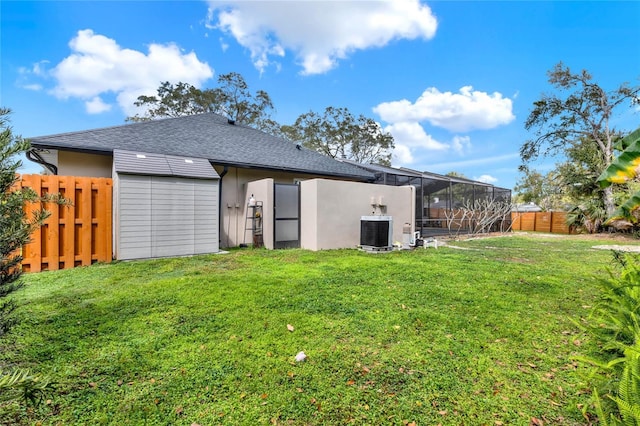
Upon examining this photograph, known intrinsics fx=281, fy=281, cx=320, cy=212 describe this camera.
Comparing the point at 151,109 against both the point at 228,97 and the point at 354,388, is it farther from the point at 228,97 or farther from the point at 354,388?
the point at 354,388

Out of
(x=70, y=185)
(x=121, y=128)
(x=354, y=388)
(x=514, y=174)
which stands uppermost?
(x=514, y=174)

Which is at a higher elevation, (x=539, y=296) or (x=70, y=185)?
(x=70, y=185)

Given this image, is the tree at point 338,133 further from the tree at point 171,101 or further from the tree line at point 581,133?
the tree line at point 581,133

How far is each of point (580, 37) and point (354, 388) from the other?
12.8m

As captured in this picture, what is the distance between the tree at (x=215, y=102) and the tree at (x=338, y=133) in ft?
12.1

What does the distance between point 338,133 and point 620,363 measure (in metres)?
28.9

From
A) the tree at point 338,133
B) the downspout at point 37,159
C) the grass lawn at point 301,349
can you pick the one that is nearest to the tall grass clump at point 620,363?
the grass lawn at point 301,349

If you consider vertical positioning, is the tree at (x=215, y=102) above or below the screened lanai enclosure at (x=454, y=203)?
above

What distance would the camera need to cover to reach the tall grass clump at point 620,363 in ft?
4.34

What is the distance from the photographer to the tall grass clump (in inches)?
52.1

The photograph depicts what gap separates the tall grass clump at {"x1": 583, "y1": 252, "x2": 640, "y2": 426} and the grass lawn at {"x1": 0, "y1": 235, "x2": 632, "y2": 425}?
0.20 meters

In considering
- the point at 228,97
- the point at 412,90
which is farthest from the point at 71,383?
the point at 228,97

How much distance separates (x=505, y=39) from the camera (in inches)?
353

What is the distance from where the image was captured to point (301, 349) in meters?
2.71
